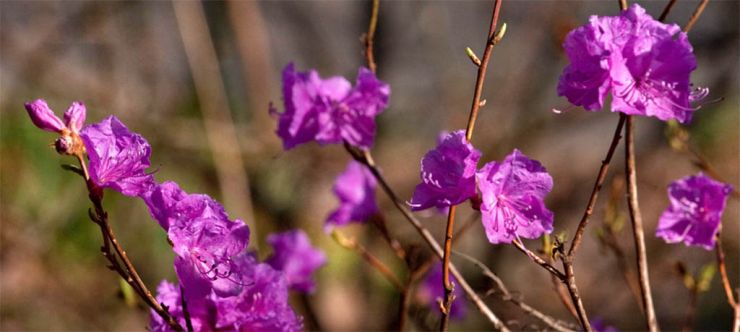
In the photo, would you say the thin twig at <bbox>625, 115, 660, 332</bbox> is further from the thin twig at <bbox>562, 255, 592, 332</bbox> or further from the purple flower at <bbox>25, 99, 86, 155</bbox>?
the purple flower at <bbox>25, 99, 86, 155</bbox>

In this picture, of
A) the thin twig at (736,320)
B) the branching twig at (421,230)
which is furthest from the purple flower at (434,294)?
the thin twig at (736,320)

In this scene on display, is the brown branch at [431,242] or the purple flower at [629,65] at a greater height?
the purple flower at [629,65]

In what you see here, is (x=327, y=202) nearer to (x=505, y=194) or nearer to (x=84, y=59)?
(x=84, y=59)

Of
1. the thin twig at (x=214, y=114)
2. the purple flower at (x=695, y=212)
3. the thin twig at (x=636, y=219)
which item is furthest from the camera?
the thin twig at (x=214, y=114)

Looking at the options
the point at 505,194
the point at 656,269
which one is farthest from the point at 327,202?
the point at 505,194

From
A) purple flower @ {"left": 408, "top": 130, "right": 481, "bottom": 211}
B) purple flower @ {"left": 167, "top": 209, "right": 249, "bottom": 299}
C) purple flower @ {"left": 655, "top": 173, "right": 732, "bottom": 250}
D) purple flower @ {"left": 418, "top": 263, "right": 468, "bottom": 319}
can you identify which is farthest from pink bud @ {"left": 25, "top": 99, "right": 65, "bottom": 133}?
purple flower @ {"left": 418, "top": 263, "right": 468, "bottom": 319}

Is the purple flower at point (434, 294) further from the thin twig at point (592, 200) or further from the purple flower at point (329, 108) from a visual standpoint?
the thin twig at point (592, 200)

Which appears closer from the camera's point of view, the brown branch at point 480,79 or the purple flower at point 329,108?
the brown branch at point 480,79
